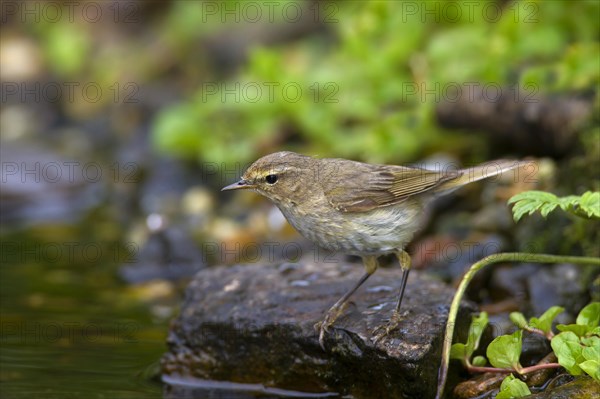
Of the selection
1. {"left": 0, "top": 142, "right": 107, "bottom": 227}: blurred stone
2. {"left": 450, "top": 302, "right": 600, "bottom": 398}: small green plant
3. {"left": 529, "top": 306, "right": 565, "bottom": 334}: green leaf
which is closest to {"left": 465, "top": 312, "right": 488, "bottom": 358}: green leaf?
{"left": 450, "top": 302, "right": 600, "bottom": 398}: small green plant

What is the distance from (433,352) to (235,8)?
328 inches

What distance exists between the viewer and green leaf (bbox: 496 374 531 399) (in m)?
4.31

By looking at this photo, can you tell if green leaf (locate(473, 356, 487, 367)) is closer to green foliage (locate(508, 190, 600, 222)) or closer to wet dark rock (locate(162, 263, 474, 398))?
wet dark rock (locate(162, 263, 474, 398))

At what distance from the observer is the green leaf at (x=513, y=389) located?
431cm

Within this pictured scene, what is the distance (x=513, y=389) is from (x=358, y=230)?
4.20 feet

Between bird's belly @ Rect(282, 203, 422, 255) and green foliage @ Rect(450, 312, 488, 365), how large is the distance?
67 centimetres

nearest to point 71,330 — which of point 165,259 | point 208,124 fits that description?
point 165,259

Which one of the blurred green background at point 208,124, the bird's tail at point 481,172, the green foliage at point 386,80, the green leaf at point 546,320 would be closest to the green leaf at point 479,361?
the green leaf at point 546,320

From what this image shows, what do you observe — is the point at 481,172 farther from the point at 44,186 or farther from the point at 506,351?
the point at 44,186

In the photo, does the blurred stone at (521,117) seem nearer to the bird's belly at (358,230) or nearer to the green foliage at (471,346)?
the bird's belly at (358,230)

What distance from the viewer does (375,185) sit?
5391 mm

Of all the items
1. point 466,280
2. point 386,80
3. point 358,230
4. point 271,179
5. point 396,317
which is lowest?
point 396,317

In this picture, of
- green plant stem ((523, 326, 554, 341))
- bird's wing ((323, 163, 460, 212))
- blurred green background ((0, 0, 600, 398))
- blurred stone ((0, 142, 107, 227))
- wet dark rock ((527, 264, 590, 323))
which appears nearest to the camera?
green plant stem ((523, 326, 554, 341))

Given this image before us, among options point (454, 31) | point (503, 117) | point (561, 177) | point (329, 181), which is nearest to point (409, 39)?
point (454, 31)
